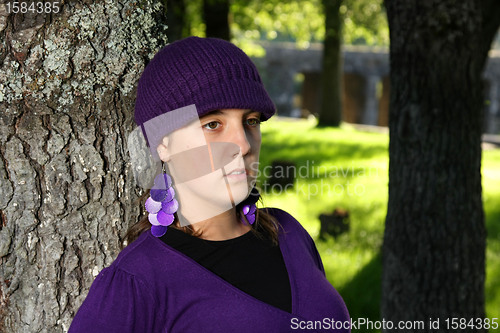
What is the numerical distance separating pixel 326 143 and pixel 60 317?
10.6m

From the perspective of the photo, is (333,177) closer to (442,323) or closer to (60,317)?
→ (442,323)

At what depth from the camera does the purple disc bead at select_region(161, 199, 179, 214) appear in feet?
5.33

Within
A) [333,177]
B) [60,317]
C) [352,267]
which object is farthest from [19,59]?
[333,177]

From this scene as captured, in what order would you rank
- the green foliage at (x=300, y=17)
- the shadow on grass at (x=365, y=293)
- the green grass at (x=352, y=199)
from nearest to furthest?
the shadow on grass at (x=365, y=293)
the green grass at (x=352, y=199)
the green foliage at (x=300, y=17)

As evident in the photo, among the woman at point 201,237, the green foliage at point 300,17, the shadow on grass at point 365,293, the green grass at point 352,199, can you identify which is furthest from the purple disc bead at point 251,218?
the green foliage at point 300,17

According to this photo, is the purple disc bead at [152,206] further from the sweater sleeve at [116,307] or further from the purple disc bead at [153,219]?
the sweater sleeve at [116,307]

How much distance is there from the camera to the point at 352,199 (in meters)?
7.84

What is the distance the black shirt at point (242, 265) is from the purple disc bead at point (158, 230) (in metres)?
0.01

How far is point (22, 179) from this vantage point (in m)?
1.67

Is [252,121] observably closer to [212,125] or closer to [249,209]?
[212,125]

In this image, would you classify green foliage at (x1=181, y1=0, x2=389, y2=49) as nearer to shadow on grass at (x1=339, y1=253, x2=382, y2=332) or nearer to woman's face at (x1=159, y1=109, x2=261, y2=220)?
shadow on grass at (x1=339, y1=253, x2=382, y2=332)

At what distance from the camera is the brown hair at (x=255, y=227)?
168cm

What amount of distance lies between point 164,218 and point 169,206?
40 millimetres

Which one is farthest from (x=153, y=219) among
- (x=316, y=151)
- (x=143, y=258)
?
(x=316, y=151)
